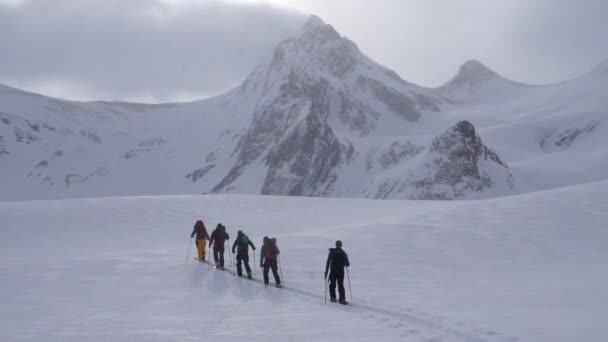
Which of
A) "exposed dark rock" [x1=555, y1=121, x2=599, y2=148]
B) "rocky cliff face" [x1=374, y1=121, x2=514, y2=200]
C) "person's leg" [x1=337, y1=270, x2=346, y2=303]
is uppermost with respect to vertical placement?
"exposed dark rock" [x1=555, y1=121, x2=599, y2=148]

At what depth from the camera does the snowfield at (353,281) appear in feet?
35.9

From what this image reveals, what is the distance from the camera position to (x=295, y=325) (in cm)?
1130

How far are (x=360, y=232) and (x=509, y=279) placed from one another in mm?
8863

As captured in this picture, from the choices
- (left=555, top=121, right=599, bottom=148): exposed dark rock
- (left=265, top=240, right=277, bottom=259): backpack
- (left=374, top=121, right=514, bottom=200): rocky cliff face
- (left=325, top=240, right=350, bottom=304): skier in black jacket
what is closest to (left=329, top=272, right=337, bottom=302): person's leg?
(left=325, top=240, right=350, bottom=304): skier in black jacket

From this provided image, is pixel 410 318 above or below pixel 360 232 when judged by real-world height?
below

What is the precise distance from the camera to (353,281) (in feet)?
57.6

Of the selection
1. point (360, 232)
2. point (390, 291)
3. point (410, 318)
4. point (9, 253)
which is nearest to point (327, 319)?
point (410, 318)

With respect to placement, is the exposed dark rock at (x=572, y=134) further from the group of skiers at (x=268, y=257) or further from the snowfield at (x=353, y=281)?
the group of skiers at (x=268, y=257)

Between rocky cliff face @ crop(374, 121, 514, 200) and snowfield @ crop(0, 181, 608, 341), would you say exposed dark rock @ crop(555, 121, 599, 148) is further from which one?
snowfield @ crop(0, 181, 608, 341)

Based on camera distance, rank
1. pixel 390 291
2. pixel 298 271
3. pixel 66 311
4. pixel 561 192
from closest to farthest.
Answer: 1. pixel 66 311
2. pixel 390 291
3. pixel 298 271
4. pixel 561 192

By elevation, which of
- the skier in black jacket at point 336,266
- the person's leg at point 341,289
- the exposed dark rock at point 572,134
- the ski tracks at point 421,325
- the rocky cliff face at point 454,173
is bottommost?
the ski tracks at point 421,325

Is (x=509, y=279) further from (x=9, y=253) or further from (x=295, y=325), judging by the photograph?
(x=9, y=253)

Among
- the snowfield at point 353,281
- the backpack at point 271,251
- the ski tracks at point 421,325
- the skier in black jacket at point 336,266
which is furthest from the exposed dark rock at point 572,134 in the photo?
the ski tracks at point 421,325

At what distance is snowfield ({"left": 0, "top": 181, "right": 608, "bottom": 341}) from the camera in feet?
35.9
